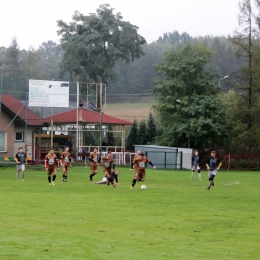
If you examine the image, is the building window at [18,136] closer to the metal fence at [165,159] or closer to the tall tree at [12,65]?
the metal fence at [165,159]

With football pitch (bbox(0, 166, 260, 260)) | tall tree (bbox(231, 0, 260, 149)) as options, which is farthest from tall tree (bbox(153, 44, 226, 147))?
football pitch (bbox(0, 166, 260, 260))

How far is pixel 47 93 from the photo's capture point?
5175cm

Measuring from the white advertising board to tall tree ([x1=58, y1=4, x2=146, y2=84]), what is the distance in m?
22.7

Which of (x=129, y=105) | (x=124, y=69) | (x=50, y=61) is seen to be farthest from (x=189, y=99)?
(x=50, y=61)

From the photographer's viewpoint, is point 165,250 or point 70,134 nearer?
point 165,250

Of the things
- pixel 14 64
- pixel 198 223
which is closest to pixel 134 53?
pixel 14 64

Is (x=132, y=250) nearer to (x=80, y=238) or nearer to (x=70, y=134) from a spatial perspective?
(x=80, y=238)

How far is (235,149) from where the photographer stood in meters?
59.9

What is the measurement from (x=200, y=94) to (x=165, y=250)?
52.0m

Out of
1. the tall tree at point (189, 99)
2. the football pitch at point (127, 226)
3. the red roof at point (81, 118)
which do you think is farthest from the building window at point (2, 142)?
the football pitch at point (127, 226)

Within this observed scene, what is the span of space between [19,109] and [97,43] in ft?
82.4

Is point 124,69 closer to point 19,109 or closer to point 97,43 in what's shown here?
point 97,43

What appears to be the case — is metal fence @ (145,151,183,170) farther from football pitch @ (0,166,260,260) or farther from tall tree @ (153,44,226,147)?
football pitch @ (0,166,260,260)

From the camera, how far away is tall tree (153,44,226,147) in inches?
2367
